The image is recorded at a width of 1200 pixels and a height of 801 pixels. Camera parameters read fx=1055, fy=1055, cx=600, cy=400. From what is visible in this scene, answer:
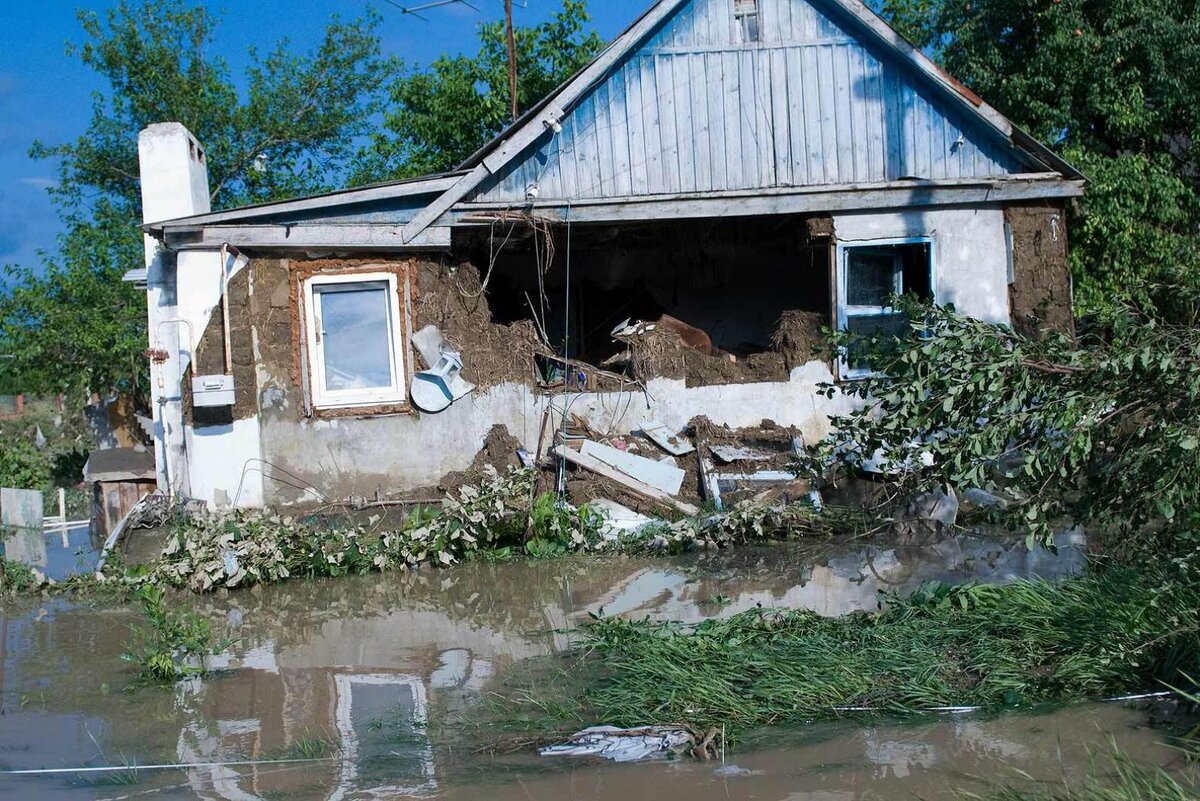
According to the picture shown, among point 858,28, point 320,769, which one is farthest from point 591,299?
point 320,769

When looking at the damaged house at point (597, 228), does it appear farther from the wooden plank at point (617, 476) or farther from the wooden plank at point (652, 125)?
the wooden plank at point (617, 476)

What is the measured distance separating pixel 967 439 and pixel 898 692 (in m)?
1.43

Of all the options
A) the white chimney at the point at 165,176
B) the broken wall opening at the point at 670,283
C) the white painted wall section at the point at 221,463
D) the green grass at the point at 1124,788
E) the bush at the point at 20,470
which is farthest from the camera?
the bush at the point at 20,470

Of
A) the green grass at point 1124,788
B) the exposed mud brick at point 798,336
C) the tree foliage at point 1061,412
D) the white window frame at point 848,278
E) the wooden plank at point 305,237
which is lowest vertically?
the green grass at point 1124,788

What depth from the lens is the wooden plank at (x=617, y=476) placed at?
1009 cm

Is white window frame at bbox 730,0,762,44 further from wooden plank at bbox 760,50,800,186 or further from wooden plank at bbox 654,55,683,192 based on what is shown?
wooden plank at bbox 654,55,683,192

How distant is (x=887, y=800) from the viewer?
410cm

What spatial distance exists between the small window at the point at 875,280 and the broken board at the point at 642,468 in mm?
2310

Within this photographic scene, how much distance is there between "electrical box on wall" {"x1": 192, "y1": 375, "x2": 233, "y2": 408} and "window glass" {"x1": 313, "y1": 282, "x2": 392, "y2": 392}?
1.04m

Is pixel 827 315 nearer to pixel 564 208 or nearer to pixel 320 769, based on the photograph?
pixel 564 208

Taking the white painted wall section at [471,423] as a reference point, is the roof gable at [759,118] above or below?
above

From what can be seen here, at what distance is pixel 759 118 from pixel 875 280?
2.13 meters

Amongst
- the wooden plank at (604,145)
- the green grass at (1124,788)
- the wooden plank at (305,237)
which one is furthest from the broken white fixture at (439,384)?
the green grass at (1124,788)

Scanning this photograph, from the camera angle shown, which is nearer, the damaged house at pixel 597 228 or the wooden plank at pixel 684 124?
the damaged house at pixel 597 228
